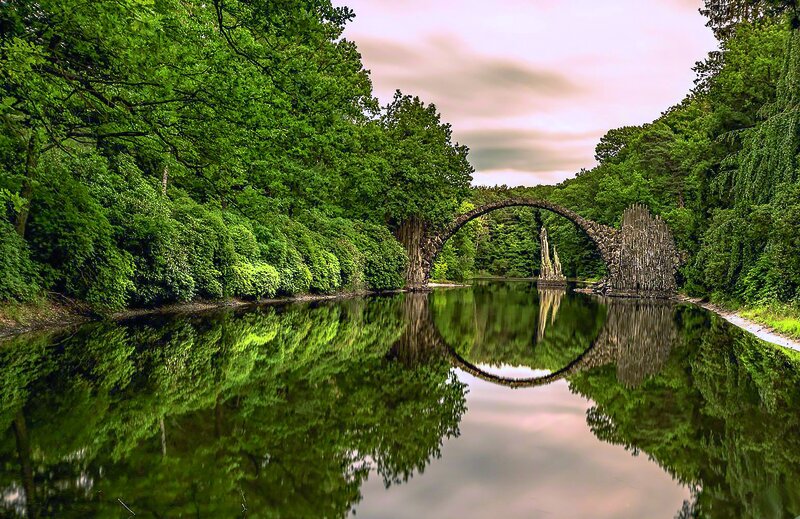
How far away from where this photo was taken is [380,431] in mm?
4840

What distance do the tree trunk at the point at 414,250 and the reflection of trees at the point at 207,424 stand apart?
27287mm

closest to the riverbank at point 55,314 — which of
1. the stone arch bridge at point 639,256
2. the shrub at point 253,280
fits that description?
the shrub at point 253,280

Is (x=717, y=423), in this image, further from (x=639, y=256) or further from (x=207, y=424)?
(x=639, y=256)

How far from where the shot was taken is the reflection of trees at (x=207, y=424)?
128 inches

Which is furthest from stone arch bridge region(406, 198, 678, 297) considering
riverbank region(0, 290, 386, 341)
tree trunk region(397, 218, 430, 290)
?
riverbank region(0, 290, 386, 341)

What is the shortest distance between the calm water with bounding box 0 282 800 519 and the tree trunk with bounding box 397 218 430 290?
26598 mm

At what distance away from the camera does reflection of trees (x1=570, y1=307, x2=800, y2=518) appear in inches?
144

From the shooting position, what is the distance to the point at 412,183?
32.8 meters

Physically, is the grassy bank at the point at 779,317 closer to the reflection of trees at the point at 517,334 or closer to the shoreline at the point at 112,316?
the shoreline at the point at 112,316

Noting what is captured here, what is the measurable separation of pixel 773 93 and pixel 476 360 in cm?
2215

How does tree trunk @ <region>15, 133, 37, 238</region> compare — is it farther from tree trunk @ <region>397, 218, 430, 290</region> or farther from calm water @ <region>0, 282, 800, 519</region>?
tree trunk @ <region>397, 218, 430, 290</region>

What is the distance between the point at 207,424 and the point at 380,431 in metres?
1.47

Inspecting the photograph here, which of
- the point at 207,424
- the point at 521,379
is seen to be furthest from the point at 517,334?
the point at 207,424

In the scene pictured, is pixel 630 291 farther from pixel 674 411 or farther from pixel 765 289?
pixel 674 411
